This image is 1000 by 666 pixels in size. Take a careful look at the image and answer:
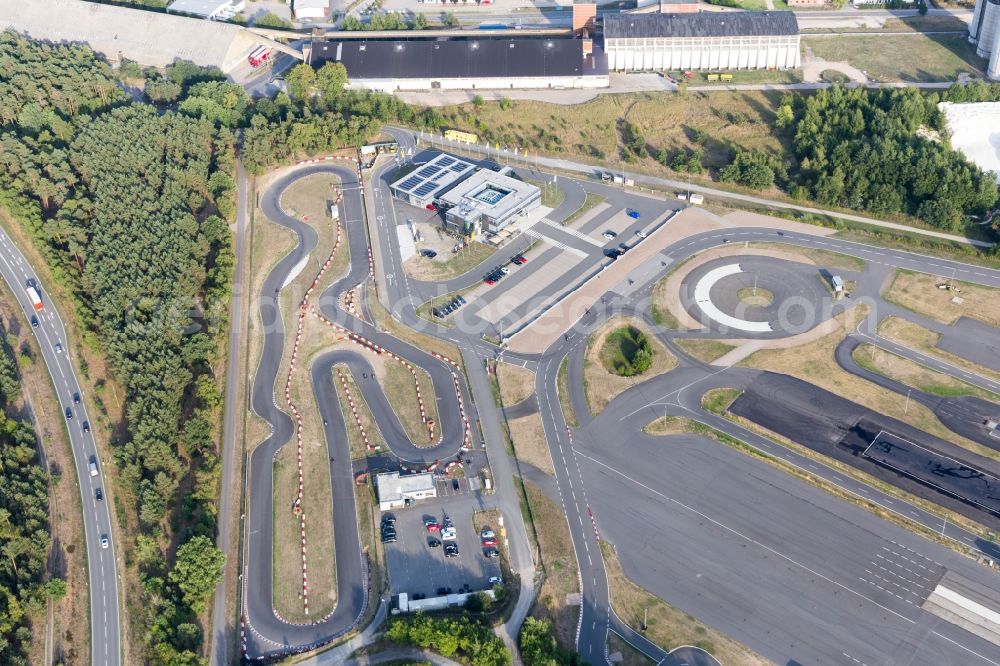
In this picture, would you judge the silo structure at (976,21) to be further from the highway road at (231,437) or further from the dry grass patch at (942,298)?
the highway road at (231,437)

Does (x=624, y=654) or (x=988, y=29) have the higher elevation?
(x=988, y=29)

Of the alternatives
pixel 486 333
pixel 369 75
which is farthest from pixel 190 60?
pixel 486 333

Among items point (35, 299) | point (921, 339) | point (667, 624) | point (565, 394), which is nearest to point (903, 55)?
point (921, 339)

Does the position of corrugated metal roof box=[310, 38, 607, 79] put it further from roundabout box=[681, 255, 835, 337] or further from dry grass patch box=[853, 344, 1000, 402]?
dry grass patch box=[853, 344, 1000, 402]

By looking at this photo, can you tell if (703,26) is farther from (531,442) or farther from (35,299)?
(35,299)

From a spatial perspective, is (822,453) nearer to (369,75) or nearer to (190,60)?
(369,75)
